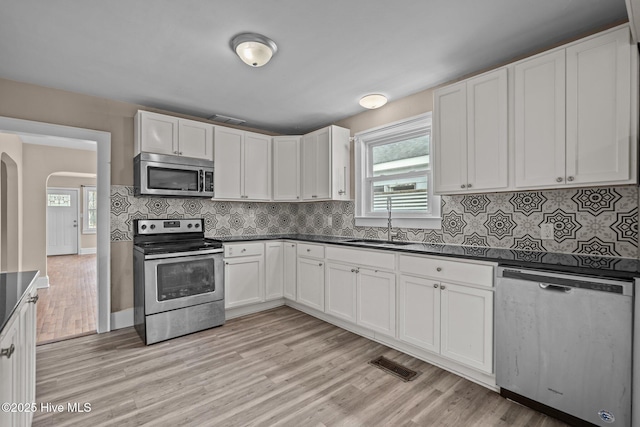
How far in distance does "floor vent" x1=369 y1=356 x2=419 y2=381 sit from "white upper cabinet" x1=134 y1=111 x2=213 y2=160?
2.85 metres

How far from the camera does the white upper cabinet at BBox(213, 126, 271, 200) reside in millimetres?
3781

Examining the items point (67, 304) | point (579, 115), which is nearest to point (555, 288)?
point (579, 115)

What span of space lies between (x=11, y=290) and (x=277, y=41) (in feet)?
6.95

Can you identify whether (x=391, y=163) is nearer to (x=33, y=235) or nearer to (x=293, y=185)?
(x=293, y=185)

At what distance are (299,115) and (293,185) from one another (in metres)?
0.92

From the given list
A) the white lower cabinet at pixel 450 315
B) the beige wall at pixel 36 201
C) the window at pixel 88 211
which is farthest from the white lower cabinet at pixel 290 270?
the window at pixel 88 211

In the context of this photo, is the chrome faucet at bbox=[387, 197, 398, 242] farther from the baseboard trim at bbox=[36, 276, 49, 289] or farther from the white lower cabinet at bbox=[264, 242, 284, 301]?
the baseboard trim at bbox=[36, 276, 49, 289]

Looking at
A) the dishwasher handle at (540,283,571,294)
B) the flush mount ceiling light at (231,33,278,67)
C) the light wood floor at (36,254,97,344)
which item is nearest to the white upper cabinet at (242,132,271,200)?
the flush mount ceiling light at (231,33,278,67)

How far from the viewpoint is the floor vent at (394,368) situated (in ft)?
7.60

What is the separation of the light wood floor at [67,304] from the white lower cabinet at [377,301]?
9.45ft

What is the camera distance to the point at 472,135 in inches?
96.0

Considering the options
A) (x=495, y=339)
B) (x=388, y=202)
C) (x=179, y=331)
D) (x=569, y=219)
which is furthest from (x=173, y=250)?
(x=569, y=219)

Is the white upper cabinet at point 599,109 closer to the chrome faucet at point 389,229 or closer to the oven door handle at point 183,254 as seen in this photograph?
the chrome faucet at point 389,229

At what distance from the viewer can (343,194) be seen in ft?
12.6
